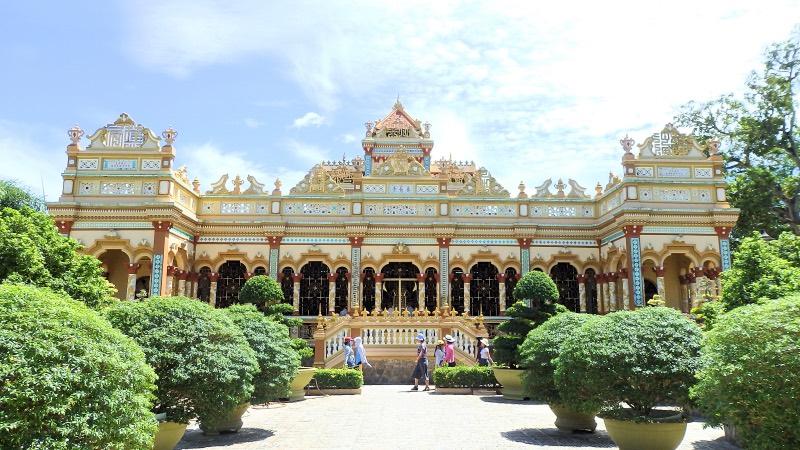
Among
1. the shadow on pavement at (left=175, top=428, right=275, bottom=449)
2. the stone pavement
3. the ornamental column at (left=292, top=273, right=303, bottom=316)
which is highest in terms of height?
the ornamental column at (left=292, top=273, right=303, bottom=316)

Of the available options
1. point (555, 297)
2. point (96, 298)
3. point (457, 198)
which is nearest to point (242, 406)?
point (96, 298)

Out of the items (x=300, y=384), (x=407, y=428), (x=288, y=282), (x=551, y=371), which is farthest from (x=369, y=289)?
(x=551, y=371)

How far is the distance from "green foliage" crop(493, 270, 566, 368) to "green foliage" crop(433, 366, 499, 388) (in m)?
0.51

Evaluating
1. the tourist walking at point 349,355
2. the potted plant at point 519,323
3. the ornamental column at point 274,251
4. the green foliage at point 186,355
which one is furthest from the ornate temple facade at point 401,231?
the green foliage at point 186,355

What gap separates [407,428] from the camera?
36.1ft

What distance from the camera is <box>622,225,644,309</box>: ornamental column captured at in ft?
71.1

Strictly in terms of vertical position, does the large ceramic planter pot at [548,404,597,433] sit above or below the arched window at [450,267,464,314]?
below

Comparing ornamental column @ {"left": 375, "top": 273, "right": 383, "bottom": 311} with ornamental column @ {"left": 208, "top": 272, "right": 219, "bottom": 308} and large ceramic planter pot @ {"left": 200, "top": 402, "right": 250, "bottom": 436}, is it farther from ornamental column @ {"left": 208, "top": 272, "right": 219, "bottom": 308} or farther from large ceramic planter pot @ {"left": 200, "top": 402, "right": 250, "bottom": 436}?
large ceramic planter pot @ {"left": 200, "top": 402, "right": 250, "bottom": 436}

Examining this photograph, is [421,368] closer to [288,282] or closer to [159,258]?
[288,282]

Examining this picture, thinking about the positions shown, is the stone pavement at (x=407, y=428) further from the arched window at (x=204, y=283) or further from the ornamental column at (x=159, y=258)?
the arched window at (x=204, y=283)

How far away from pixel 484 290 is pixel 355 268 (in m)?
5.00

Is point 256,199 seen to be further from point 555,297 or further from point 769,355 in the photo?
point 769,355

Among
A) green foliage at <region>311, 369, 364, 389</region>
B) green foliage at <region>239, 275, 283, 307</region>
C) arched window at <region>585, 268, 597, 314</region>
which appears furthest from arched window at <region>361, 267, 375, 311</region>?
arched window at <region>585, 268, 597, 314</region>

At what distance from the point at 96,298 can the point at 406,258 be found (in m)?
13.9
